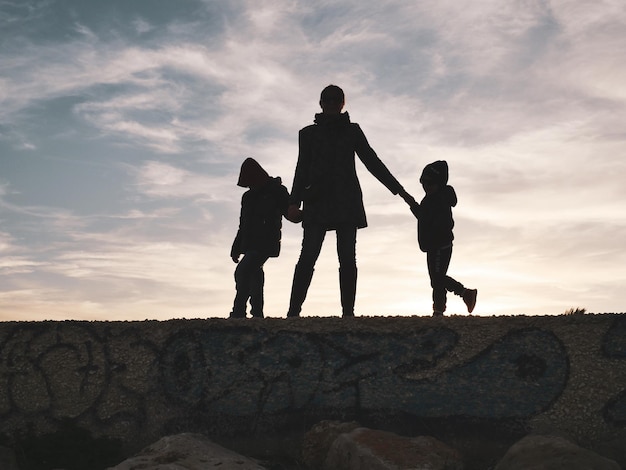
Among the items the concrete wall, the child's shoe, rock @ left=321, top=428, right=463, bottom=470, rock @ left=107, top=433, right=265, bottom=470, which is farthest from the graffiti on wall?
the child's shoe

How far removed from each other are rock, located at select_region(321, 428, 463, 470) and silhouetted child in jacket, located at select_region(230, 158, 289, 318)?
2.80 meters

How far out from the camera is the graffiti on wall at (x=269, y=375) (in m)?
5.64

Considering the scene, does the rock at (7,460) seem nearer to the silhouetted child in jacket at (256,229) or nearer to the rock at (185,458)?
the rock at (185,458)

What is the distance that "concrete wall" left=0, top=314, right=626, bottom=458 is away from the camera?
558cm

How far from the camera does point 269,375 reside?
587cm

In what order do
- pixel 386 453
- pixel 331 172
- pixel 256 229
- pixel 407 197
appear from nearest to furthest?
pixel 386 453
pixel 331 172
pixel 407 197
pixel 256 229

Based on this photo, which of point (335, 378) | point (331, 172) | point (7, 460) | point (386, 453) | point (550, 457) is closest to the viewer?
point (550, 457)

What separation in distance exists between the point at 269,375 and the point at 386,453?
1.42m

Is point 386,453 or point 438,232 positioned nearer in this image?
point 386,453

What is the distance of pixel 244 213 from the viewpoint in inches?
306

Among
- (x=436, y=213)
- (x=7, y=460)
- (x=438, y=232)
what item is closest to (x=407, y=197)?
(x=436, y=213)

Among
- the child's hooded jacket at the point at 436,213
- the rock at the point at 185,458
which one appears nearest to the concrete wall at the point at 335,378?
the rock at the point at 185,458

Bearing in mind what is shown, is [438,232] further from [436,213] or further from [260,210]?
[260,210]

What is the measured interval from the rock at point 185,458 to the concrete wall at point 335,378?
2.57 ft
